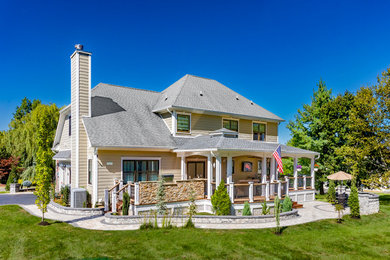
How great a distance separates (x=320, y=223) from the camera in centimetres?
1312

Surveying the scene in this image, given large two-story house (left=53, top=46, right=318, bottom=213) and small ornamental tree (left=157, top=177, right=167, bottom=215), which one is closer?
small ornamental tree (left=157, top=177, right=167, bottom=215)

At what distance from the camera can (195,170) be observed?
1861 cm

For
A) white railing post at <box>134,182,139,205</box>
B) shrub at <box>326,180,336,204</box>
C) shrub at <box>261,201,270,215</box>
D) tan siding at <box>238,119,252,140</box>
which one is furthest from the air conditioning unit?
shrub at <box>326,180,336,204</box>

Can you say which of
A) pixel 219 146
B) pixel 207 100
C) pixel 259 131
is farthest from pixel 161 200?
pixel 259 131

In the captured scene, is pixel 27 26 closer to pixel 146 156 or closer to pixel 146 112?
pixel 146 112

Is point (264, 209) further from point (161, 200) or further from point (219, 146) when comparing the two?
point (161, 200)

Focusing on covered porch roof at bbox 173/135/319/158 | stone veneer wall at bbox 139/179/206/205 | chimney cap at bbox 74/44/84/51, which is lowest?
stone veneer wall at bbox 139/179/206/205

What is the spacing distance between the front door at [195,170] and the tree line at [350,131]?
11.2 m

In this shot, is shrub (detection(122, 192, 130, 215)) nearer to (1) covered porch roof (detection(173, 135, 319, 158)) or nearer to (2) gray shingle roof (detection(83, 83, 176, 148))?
(2) gray shingle roof (detection(83, 83, 176, 148))

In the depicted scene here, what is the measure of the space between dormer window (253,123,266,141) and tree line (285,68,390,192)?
14.9 feet

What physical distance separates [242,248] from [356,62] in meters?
28.9

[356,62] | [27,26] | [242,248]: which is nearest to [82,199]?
[242,248]

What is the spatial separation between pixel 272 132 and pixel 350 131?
22.9 ft

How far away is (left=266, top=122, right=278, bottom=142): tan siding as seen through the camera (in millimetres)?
23766
